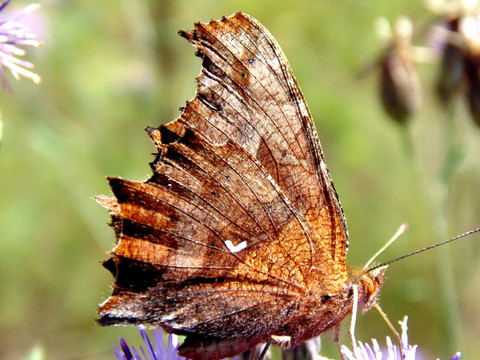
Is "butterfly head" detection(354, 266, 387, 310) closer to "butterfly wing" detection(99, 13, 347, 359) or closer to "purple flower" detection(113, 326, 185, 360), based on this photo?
"butterfly wing" detection(99, 13, 347, 359)

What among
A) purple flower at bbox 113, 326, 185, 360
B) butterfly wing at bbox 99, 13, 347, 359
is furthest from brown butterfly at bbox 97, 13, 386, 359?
purple flower at bbox 113, 326, 185, 360

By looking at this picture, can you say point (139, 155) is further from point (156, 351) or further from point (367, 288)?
point (367, 288)

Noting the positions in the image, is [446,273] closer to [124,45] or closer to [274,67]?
[274,67]

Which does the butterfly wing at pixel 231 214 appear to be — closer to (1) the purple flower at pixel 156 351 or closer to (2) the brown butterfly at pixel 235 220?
(2) the brown butterfly at pixel 235 220

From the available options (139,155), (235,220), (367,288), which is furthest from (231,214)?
(139,155)

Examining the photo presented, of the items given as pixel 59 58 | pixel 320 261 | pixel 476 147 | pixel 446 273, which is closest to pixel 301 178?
pixel 320 261

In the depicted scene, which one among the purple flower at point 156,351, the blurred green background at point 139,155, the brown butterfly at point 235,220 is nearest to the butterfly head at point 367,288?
the brown butterfly at point 235,220
